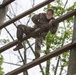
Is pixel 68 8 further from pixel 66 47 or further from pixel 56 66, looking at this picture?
pixel 66 47

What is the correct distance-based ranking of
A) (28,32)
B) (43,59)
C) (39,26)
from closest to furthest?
(43,59) → (28,32) → (39,26)

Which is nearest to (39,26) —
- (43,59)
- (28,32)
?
(28,32)

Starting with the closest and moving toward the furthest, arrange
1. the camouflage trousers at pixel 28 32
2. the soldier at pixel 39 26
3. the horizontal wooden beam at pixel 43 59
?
1. the horizontal wooden beam at pixel 43 59
2. the camouflage trousers at pixel 28 32
3. the soldier at pixel 39 26

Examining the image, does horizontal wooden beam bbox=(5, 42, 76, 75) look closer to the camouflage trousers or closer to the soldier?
the camouflage trousers

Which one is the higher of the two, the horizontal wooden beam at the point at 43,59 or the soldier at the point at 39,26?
the soldier at the point at 39,26

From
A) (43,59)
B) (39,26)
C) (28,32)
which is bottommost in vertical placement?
(43,59)

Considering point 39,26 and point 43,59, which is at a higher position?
point 39,26

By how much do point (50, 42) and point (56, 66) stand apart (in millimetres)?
1468

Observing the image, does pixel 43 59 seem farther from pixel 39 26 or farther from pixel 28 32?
pixel 39 26

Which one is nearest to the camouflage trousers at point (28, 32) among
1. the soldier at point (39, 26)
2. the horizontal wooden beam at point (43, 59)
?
the soldier at point (39, 26)

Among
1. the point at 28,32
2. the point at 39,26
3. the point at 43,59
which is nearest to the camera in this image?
the point at 43,59

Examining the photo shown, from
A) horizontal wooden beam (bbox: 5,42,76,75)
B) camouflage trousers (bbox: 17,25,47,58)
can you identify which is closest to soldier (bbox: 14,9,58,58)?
camouflage trousers (bbox: 17,25,47,58)

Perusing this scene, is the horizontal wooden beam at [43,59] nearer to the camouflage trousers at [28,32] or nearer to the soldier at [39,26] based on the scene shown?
the camouflage trousers at [28,32]

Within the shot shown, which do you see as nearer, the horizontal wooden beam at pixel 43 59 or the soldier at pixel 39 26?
the horizontal wooden beam at pixel 43 59
